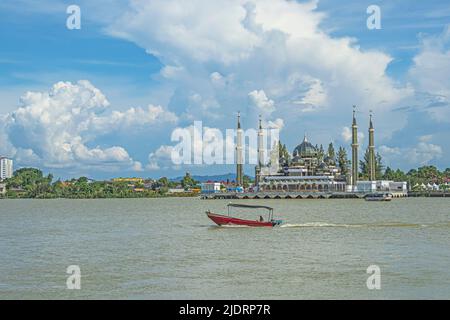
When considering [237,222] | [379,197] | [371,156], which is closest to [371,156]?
[371,156]

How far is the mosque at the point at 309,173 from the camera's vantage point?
15300cm

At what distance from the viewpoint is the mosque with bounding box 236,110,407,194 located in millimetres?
153000

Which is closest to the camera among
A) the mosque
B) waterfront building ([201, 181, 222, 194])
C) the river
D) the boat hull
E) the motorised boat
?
the river

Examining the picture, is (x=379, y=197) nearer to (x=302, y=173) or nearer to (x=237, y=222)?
(x=302, y=173)

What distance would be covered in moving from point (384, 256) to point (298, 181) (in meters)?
127

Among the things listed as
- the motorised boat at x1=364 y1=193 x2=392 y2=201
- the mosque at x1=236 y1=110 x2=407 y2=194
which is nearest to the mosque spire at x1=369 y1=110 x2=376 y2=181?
the mosque at x1=236 y1=110 x2=407 y2=194

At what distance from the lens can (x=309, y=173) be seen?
162125 mm

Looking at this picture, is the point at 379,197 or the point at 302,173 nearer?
the point at 379,197

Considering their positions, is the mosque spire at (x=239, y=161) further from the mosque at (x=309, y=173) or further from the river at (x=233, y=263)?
the river at (x=233, y=263)

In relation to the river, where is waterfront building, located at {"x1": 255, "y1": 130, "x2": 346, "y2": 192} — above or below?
above

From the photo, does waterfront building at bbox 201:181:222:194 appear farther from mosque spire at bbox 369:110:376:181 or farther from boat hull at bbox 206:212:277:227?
boat hull at bbox 206:212:277:227

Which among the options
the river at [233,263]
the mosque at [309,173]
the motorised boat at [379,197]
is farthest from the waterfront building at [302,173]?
the river at [233,263]
